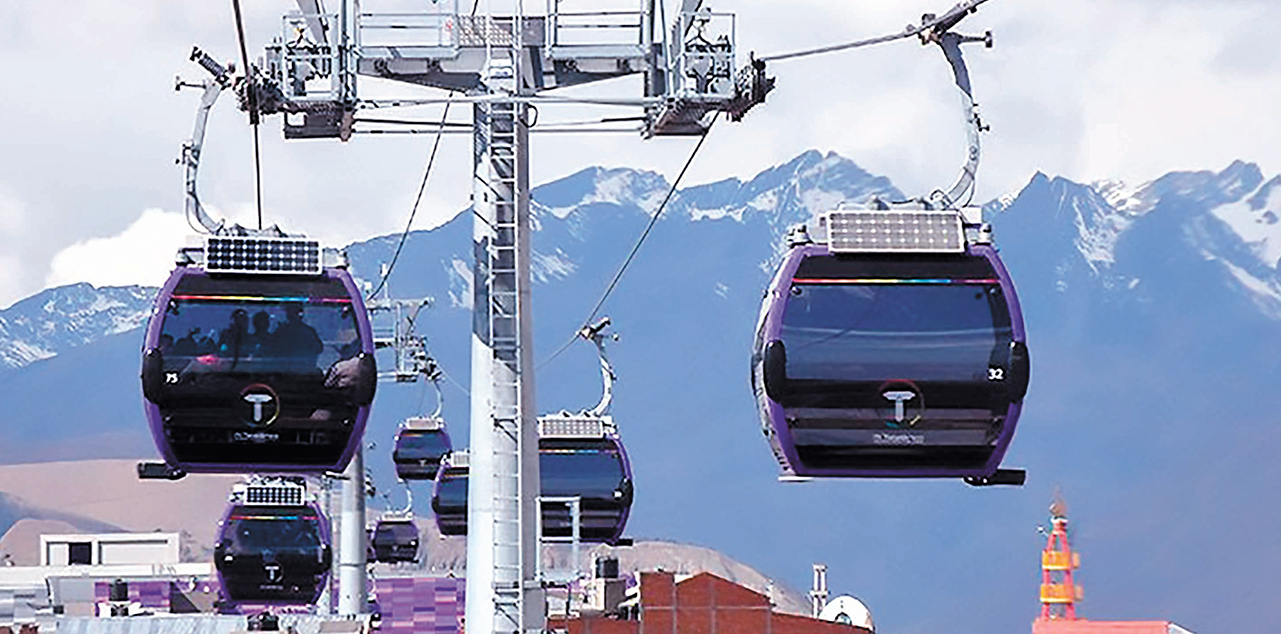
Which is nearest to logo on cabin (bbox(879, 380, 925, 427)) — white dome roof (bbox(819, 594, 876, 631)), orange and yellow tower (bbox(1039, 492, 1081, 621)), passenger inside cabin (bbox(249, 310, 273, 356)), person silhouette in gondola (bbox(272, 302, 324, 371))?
person silhouette in gondola (bbox(272, 302, 324, 371))

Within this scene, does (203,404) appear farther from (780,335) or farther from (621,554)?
(621,554)

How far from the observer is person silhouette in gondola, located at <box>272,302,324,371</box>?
2756 centimetres

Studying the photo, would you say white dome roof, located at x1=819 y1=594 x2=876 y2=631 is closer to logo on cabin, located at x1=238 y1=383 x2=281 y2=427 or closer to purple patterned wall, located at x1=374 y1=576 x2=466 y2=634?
purple patterned wall, located at x1=374 y1=576 x2=466 y2=634

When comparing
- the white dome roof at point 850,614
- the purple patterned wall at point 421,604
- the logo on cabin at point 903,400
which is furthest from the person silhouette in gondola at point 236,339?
the purple patterned wall at point 421,604

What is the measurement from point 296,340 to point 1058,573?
94180mm

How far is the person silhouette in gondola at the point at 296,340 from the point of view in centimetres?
2756

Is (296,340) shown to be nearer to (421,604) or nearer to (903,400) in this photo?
(903,400)

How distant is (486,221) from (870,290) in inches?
133

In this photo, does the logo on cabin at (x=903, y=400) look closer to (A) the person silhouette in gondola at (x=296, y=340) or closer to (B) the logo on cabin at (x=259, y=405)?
(A) the person silhouette in gondola at (x=296, y=340)

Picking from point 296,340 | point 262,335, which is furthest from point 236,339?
point 296,340

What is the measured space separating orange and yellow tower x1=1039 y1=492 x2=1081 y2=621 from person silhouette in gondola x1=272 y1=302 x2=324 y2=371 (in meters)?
85.7

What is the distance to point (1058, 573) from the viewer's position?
120m

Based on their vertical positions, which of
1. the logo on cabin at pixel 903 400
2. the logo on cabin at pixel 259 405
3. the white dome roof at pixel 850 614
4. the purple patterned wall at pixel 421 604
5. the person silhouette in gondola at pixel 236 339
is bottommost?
the logo on cabin at pixel 903 400

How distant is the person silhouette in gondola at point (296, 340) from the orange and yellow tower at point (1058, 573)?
85695mm
